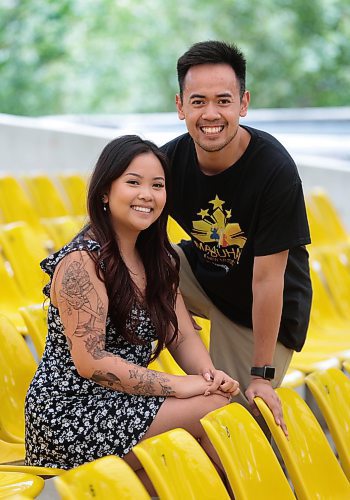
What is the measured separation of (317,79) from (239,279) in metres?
17.6

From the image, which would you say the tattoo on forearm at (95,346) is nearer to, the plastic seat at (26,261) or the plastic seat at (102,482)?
the plastic seat at (102,482)

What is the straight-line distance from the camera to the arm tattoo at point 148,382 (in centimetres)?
297

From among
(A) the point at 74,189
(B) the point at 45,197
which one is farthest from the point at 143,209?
(A) the point at 74,189

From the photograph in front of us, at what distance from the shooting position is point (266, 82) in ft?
67.1

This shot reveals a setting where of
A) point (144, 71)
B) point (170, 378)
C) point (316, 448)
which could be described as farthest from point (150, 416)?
point (144, 71)

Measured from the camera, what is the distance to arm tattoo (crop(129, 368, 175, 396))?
2.97 m

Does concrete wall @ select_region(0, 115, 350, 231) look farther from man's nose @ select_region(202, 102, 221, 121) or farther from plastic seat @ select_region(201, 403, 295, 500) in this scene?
plastic seat @ select_region(201, 403, 295, 500)

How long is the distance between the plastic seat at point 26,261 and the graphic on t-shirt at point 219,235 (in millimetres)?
1910

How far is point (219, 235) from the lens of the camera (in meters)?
3.40

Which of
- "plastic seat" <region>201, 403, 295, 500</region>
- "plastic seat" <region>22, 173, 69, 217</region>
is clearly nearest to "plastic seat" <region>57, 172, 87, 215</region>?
"plastic seat" <region>22, 173, 69, 217</region>

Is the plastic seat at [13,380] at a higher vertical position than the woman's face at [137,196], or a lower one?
lower

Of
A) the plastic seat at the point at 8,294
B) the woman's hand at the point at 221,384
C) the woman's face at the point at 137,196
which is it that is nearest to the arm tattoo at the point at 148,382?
the woman's hand at the point at 221,384

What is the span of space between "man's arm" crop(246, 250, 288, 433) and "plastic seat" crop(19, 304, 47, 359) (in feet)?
2.34

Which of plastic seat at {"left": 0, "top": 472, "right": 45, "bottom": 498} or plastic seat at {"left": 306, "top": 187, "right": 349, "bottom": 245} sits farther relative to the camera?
plastic seat at {"left": 306, "top": 187, "right": 349, "bottom": 245}
